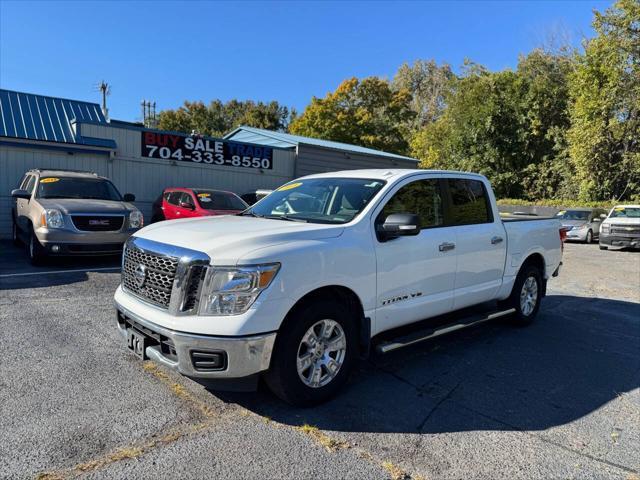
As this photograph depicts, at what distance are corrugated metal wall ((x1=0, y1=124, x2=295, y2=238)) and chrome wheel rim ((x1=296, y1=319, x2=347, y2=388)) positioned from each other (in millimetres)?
13095

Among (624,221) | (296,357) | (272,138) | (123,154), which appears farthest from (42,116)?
(624,221)

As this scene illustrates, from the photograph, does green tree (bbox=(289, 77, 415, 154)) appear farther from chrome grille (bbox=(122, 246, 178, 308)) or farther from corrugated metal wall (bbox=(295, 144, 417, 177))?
chrome grille (bbox=(122, 246, 178, 308))

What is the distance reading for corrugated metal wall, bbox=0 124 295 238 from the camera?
13133 millimetres

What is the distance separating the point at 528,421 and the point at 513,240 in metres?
2.64

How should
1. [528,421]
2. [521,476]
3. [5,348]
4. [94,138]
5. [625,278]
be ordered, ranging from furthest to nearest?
[94,138]
[625,278]
[5,348]
[528,421]
[521,476]

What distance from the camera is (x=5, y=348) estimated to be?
14.5 ft

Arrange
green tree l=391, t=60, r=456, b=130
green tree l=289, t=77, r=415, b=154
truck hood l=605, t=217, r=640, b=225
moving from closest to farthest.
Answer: truck hood l=605, t=217, r=640, b=225
green tree l=289, t=77, r=415, b=154
green tree l=391, t=60, r=456, b=130

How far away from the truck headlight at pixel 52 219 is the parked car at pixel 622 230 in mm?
18365

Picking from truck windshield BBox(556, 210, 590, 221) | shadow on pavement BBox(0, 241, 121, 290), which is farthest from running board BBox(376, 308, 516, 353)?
→ truck windshield BBox(556, 210, 590, 221)

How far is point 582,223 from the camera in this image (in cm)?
2052

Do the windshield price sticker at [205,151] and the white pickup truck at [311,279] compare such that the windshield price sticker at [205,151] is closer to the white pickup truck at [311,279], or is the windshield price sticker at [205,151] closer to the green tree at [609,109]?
the white pickup truck at [311,279]

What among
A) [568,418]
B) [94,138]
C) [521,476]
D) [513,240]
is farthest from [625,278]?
[94,138]

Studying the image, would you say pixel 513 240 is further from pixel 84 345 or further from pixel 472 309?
pixel 84 345

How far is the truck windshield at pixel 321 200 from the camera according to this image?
417 cm
